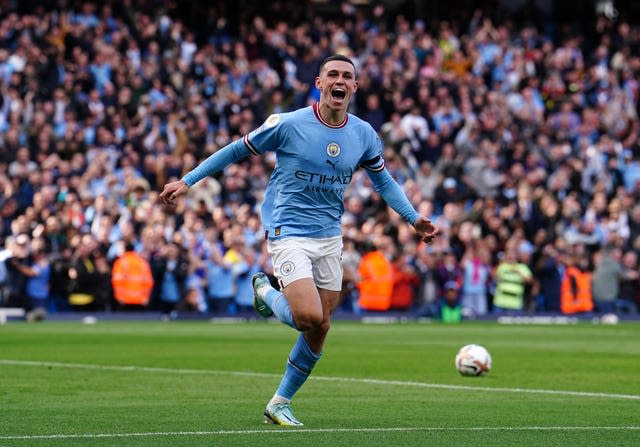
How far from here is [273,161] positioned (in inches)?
1282

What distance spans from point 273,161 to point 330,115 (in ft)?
72.8

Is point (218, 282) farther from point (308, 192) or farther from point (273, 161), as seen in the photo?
point (308, 192)

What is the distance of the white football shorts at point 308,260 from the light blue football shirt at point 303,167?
0.06 metres

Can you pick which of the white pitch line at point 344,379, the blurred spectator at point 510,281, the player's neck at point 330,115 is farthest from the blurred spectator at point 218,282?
the player's neck at point 330,115

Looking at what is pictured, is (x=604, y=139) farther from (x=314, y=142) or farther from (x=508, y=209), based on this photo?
(x=314, y=142)

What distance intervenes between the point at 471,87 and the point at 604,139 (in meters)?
3.50

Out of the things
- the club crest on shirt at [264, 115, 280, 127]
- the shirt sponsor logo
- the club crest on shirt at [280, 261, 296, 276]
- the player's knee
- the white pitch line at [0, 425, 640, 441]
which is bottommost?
the white pitch line at [0, 425, 640, 441]

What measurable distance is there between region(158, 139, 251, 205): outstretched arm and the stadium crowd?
18.9 m

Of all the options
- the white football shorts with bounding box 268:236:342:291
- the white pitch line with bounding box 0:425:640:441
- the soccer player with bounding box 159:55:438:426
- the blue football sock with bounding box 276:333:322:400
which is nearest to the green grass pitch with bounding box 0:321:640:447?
the white pitch line with bounding box 0:425:640:441

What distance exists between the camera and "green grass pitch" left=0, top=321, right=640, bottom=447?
9375 millimetres

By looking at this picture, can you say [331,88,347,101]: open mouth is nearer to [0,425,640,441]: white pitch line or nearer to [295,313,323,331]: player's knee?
[295,313,323,331]: player's knee

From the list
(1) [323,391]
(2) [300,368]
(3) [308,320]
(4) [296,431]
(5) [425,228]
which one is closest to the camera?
(4) [296,431]

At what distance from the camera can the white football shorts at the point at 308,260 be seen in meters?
10.1

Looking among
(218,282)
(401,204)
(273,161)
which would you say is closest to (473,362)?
(401,204)
